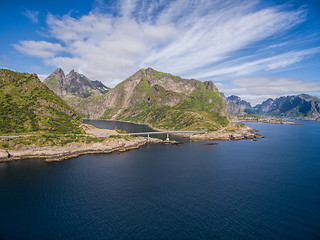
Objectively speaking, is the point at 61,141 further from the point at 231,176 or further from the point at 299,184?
the point at 299,184

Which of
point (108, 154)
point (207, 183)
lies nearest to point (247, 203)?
point (207, 183)

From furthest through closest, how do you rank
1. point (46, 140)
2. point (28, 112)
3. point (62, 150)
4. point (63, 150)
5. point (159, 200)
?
1. point (28, 112)
2. point (46, 140)
3. point (63, 150)
4. point (62, 150)
5. point (159, 200)

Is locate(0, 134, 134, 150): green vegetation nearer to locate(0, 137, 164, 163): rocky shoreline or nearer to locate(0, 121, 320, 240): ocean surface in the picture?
locate(0, 137, 164, 163): rocky shoreline

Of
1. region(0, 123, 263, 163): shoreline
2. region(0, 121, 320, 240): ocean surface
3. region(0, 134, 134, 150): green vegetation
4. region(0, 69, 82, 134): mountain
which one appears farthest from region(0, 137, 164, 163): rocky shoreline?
region(0, 69, 82, 134): mountain

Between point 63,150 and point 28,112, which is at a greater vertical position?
point 28,112

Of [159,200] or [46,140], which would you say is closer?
[159,200]

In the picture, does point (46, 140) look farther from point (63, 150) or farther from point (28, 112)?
point (28, 112)

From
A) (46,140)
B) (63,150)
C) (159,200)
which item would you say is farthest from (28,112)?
(159,200)

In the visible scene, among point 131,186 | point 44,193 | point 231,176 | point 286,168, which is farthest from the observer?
point 286,168
